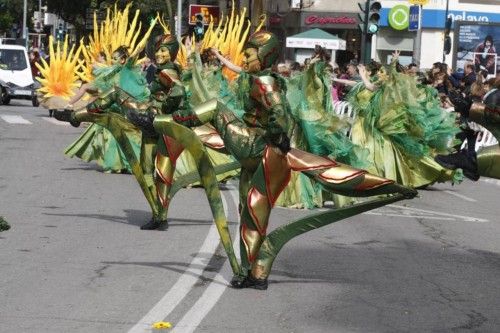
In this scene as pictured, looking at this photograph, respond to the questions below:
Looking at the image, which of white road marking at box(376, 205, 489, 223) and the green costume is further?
the green costume

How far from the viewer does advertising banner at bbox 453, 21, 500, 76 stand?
1401 inches

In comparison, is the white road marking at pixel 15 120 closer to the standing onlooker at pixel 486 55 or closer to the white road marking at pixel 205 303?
the standing onlooker at pixel 486 55

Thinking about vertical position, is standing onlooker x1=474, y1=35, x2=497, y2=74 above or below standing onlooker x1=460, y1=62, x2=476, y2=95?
below

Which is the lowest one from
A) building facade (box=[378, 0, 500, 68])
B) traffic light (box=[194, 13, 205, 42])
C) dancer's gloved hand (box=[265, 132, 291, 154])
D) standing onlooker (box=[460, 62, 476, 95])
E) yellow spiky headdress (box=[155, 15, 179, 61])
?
building facade (box=[378, 0, 500, 68])

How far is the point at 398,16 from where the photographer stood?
50.3 metres

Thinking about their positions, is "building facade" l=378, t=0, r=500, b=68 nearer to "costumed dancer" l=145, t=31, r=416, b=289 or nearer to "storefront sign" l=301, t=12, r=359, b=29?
"storefront sign" l=301, t=12, r=359, b=29

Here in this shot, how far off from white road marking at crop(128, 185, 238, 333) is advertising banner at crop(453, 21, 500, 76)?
2486 cm

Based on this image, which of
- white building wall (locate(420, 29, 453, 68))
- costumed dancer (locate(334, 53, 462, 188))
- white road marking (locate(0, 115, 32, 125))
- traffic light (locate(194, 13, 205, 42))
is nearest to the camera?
costumed dancer (locate(334, 53, 462, 188))

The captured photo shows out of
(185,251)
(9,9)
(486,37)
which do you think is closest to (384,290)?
(185,251)

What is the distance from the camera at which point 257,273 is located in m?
9.24

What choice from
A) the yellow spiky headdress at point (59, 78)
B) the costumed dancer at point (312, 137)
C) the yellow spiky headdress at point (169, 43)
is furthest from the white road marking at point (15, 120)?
the yellow spiky headdress at point (169, 43)

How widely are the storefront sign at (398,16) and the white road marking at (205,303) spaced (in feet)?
132

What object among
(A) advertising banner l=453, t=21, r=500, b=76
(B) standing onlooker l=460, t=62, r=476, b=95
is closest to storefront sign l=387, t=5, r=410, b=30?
(A) advertising banner l=453, t=21, r=500, b=76

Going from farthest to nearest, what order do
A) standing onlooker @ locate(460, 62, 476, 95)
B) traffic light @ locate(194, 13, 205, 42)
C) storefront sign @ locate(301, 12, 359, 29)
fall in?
storefront sign @ locate(301, 12, 359, 29), traffic light @ locate(194, 13, 205, 42), standing onlooker @ locate(460, 62, 476, 95)
